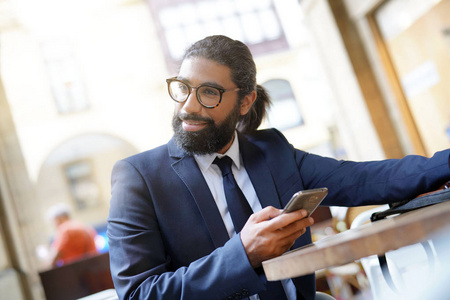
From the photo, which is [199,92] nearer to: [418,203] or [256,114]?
[256,114]

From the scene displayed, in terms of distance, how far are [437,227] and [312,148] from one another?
1984cm

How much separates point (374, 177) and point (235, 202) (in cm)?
47

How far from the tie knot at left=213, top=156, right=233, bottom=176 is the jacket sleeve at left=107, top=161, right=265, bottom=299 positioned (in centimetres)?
27

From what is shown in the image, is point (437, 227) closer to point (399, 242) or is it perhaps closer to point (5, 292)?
point (399, 242)

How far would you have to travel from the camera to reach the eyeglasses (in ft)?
5.42

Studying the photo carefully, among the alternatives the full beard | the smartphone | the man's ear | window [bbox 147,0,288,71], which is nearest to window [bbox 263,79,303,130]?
window [bbox 147,0,288,71]

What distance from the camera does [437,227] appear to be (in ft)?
2.67

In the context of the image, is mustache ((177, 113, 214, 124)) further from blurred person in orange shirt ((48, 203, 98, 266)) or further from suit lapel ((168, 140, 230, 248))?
blurred person in orange shirt ((48, 203, 98, 266))

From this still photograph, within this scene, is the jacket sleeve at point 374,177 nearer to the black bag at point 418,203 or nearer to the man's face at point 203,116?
the black bag at point 418,203

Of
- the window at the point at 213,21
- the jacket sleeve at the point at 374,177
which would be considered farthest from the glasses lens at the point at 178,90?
the window at the point at 213,21

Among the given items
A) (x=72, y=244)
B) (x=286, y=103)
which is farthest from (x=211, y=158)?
(x=286, y=103)

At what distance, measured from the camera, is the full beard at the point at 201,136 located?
64.1 inches

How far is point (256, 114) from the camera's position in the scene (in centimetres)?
200

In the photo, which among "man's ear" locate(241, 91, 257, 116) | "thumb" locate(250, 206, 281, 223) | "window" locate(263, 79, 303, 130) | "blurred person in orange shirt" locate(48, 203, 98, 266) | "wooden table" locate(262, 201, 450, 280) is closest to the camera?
"wooden table" locate(262, 201, 450, 280)
